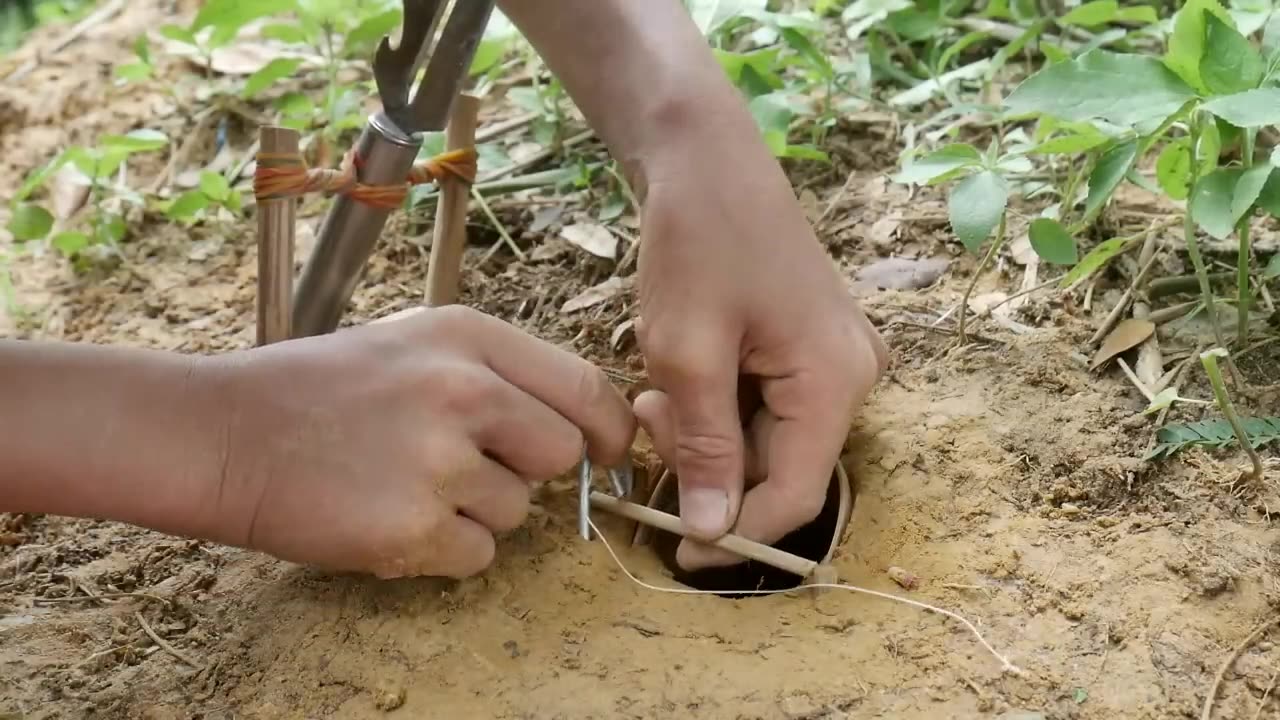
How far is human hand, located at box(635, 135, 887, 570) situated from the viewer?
0.93 metres

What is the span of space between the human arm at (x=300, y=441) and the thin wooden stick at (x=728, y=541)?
0.40ft

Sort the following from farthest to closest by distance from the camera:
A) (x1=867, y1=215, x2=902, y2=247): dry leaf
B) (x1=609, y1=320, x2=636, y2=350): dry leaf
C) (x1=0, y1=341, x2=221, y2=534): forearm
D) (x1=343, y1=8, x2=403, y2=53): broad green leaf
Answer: (x1=343, y1=8, x2=403, y2=53): broad green leaf
(x1=867, y1=215, x2=902, y2=247): dry leaf
(x1=609, y1=320, x2=636, y2=350): dry leaf
(x1=0, y1=341, x2=221, y2=534): forearm

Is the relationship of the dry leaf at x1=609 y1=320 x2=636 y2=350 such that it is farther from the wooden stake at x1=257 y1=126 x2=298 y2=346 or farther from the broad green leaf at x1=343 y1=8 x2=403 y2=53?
the broad green leaf at x1=343 y1=8 x2=403 y2=53

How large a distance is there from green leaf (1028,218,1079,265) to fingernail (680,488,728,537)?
1.37 ft

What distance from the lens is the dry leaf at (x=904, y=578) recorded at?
90cm

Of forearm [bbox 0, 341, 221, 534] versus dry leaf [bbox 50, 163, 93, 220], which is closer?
forearm [bbox 0, 341, 221, 534]

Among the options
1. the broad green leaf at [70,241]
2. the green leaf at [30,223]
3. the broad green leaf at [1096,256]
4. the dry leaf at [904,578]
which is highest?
the green leaf at [30,223]

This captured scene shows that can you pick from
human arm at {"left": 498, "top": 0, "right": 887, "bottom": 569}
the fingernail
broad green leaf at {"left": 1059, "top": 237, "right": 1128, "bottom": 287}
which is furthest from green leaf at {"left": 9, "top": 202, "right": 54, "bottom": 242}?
broad green leaf at {"left": 1059, "top": 237, "right": 1128, "bottom": 287}

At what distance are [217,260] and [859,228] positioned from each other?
0.91 m

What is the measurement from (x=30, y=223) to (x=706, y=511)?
1.16 metres

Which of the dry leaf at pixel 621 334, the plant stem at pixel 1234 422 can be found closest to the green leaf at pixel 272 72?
the dry leaf at pixel 621 334

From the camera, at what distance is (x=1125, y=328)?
110 centimetres

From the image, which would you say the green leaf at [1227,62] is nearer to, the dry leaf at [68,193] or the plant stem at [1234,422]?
the plant stem at [1234,422]

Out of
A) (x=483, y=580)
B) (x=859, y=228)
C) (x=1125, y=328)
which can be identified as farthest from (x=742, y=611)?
(x=859, y=228)
